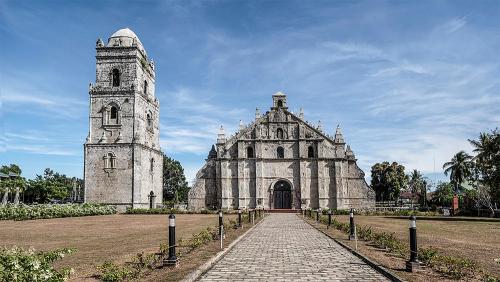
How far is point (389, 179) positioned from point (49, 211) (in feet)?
185

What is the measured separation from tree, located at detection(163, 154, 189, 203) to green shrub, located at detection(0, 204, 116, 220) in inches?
1610

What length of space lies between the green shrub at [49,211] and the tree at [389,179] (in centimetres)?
4847

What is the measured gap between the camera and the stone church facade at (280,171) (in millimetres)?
53344

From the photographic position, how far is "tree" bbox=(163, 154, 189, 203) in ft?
291

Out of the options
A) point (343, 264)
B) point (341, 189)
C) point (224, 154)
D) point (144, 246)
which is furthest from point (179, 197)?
point (343, 264)

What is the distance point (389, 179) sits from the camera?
3071 inches

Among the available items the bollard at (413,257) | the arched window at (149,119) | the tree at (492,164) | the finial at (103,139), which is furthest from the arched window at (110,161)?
the bollard at (413,257)

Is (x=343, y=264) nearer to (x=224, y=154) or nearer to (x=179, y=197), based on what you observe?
(x=224, y=154)

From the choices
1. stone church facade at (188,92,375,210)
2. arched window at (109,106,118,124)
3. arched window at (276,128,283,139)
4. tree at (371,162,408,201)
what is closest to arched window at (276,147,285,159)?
stone church facade at (188,92,375,210)

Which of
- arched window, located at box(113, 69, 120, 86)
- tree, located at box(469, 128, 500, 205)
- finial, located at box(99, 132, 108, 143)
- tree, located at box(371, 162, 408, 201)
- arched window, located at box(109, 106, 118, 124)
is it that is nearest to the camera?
A: tree, located at box(469, 128, 500, 205)

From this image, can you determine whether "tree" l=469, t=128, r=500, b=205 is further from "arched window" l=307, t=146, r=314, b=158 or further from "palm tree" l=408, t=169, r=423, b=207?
"palm tree" l=408, t=169, r=423, b=207

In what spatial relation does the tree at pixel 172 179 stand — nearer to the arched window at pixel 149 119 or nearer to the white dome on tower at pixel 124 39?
the arched window at pixel 149 119

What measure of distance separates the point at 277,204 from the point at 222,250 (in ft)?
137

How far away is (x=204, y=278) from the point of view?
9.05m
